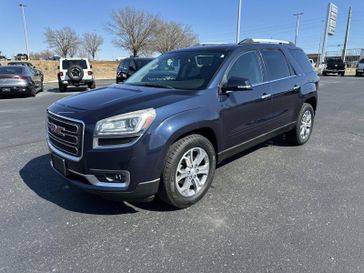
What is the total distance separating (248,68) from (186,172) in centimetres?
175

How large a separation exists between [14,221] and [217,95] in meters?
2.57

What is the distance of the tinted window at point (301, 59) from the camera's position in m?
5.44

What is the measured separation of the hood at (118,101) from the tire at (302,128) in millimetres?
2904

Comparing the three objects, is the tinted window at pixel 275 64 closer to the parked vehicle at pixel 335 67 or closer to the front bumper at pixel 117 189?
the front bumper at pixel 117 189

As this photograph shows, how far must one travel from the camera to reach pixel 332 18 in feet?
142

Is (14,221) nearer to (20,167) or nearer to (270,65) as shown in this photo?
(20,167)

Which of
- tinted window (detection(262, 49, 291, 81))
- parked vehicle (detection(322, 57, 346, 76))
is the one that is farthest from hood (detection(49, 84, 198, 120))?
parked vehicle (detection(322, 57, 346, 76))

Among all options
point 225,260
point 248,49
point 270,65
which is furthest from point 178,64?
point 225,260

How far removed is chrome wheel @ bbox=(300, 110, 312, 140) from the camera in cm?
570

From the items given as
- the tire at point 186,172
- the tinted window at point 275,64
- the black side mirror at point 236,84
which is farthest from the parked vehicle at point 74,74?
the tire at point 186,172

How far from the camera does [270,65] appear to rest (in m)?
4.57

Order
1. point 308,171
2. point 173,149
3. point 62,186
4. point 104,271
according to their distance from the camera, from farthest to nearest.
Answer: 1. point 308,171
2. point 62,186
3. point 173,149
4. point 104,271

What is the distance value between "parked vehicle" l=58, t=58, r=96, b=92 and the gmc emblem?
13266mm

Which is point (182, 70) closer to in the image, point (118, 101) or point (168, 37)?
point (118, 101)
